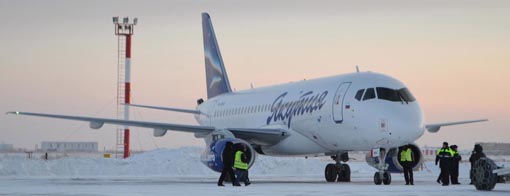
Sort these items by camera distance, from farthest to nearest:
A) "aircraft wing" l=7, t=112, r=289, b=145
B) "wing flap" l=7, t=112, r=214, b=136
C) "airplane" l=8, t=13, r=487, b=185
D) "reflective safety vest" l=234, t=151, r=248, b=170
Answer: "aircraft wing" l=7, t=112, r=289, b=145, "wing flap" l=7, t=112, r=214, b=136, "airplane" l=8, t=13, r=487, b=185, "reflective safety vest" l=234, t=151, r=248, b=170

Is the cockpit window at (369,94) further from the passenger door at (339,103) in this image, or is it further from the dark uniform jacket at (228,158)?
the dark uniform jacket at (228,158)

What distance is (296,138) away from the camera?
116ft

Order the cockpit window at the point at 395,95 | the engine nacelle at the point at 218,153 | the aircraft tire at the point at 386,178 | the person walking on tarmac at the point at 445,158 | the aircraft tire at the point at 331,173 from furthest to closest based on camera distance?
the aircraft tire at the point at 331,173 → the engine nacelle at the point at 218,153 → the person walking on tarmac at the point at 445,158 → the cockpit window at the point at 395,95 → the aircraft tire at the point at 386,178

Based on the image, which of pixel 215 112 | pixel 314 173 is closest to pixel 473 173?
pixel 215 112

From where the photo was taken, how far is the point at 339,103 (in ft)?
108

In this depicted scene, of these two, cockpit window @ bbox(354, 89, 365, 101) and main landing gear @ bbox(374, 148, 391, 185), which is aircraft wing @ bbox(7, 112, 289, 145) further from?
main landing gear @ bbox(374, 148, 391, 185)

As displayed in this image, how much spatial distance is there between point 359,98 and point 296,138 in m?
3.99

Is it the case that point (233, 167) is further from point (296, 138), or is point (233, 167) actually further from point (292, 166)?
point (292, 166)

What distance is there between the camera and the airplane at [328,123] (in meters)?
31.4

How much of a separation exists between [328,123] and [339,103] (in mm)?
848

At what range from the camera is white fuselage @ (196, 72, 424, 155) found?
31.2 m

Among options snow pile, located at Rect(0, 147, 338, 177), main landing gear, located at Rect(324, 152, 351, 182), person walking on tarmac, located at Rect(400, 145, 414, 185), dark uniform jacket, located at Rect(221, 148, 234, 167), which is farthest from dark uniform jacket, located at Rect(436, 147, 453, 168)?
snow pile, located at Rect(0, 147, 338, 177)

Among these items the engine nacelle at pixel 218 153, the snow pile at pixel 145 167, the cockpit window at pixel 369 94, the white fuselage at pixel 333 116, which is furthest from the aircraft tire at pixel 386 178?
the snow pile at pixel 145 167

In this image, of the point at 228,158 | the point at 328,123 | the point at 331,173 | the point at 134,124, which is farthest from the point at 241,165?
the point at 134,124
